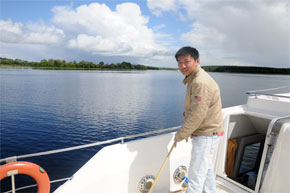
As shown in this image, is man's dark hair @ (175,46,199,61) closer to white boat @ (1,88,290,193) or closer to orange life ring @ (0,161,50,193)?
white boat @ (1,88,290,193)

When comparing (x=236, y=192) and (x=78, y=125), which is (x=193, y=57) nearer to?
(x=236, y=192)

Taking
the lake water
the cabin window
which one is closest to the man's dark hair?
the cabin window

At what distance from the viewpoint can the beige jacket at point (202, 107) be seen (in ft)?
5.30

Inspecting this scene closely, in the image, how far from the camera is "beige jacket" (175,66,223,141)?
1615 millimetres

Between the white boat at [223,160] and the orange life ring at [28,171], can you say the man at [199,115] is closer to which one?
the white boat at [223,160]

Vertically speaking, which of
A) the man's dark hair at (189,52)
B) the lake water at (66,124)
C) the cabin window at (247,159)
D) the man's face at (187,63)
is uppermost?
the man's dark hair at (189,52)

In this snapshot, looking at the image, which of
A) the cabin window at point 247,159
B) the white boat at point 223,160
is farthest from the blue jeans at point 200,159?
the cabin window at point 247,159

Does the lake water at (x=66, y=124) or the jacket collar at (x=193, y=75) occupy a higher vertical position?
the jacket collar at (x=193, y=75)

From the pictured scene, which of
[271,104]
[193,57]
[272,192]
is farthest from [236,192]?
[193,57]

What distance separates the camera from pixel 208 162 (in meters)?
1.87

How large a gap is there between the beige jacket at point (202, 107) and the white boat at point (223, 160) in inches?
26.1

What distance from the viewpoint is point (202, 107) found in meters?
1.62

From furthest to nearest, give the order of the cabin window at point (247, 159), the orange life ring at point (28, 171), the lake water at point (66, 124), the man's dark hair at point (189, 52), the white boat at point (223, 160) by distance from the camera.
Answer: the lake water at point (66, 124), the cabin window at point (247, 159), the white boat at point (223, 160), the man's dark hair at point (189, 52), the orange life ring at point (28, 171)

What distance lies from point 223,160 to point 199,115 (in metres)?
1.35
